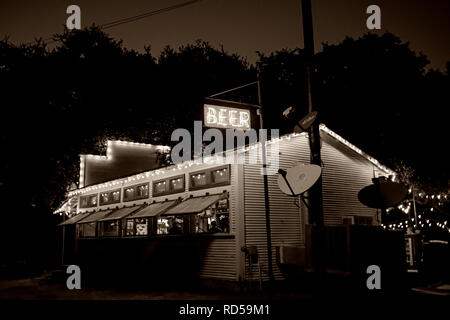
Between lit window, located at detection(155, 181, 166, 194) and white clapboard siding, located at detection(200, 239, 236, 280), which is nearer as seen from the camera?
white clapboard siding, located at detection(200, 239, 236, 280)

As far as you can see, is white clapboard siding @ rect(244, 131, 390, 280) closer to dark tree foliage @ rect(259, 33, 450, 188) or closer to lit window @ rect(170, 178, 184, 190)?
lit window @ rect(170, 178, 184, 190)

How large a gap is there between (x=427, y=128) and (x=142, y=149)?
18.6 m

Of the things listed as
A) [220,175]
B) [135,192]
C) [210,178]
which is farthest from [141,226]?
[220,175]

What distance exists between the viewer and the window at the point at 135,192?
1802 centimetres

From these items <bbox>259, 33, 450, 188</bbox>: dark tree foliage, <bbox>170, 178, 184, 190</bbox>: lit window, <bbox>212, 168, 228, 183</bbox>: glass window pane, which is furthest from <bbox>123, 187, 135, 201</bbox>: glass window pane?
<bbox>259, 33, 450, 188</bbox>: dark tree foliage

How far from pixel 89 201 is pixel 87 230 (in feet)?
4.95

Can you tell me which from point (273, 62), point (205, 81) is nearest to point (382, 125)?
point (273, 62)

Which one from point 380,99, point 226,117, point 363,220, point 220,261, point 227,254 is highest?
point 380,99

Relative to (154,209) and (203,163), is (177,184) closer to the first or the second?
(154,209)

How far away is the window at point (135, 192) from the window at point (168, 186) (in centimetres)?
79

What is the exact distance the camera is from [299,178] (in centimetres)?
905

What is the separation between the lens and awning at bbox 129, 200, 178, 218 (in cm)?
1485

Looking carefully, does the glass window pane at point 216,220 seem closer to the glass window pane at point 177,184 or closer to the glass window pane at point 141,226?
the glass window pane at point 177,184

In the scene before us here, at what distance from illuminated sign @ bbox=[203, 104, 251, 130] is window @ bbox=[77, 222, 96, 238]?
33.3ft
